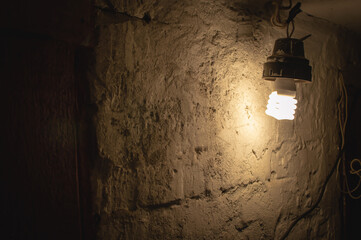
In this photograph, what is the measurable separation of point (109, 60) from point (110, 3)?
0.22 meters

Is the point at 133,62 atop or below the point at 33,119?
atop

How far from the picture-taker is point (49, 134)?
0.80m

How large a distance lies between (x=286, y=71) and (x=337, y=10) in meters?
0.91

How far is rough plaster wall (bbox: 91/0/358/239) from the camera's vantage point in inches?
37.4

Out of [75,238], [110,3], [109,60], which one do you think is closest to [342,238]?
[75,238]

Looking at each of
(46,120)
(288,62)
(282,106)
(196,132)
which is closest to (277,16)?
(288,62)

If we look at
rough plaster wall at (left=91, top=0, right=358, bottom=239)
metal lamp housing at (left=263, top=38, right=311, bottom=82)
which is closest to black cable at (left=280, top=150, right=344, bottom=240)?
rough plaster wall at (left=91, top=0, right=358, bottom=239)

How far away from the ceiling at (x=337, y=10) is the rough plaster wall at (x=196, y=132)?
0.33ft

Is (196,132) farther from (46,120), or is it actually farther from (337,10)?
(337,10)

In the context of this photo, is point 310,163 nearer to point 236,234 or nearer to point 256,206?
point 256,206

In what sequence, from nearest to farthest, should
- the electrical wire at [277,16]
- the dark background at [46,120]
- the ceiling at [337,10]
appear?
the dark background at [46,120], the electrical wire at [277,16], the ceiling at [337,10]

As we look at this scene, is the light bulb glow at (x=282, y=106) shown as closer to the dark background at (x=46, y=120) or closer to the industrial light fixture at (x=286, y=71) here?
the industrial light fixture at (x=286, y=71)

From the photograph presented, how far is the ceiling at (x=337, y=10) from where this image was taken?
1549mm

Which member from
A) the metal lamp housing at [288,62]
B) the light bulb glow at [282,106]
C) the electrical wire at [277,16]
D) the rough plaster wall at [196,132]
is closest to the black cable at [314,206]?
the rough plaster wall at [196,132]
